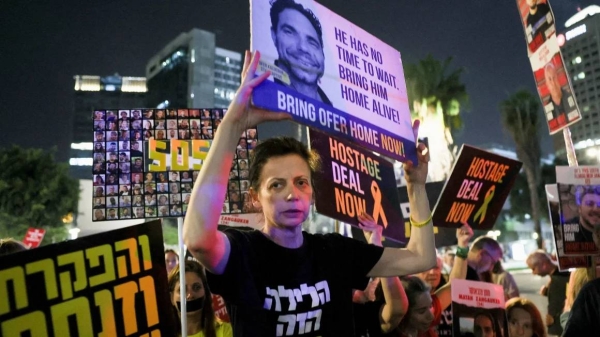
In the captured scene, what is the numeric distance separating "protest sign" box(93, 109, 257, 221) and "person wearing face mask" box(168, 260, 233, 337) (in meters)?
1.15

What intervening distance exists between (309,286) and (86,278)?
1.15 meters

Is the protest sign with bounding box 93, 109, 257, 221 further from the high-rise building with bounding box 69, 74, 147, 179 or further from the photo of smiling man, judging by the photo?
the high-rise building with bounding box 69, 74, 147, 179

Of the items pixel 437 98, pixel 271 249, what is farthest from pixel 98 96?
pixel 271 249

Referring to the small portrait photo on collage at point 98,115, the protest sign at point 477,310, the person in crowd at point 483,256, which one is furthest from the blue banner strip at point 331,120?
the person in crowd at point 483,256

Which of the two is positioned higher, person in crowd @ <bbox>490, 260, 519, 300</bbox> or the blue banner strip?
the blue banner strip

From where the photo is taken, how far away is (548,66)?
5629 mm

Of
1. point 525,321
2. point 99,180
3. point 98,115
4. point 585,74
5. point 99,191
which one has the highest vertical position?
point 585,74

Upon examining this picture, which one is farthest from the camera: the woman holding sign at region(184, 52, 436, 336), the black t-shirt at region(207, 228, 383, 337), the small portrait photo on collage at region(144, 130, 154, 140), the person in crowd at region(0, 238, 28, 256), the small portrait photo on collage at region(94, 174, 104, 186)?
the small portrait photo on collage at region(144, 130, 154, 140)

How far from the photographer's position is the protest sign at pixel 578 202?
4578 millimetres

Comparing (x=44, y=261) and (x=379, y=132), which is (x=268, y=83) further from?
(x=44, y=261)

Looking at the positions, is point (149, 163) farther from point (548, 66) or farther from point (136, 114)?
point (548, 66)

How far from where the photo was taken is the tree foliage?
1233 inches

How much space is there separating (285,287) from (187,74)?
111177mm

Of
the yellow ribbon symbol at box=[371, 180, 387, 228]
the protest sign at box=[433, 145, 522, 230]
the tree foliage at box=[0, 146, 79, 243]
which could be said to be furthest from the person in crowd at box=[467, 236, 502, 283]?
the tree foliage at box=[0, 146, 79, 243]
